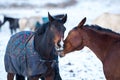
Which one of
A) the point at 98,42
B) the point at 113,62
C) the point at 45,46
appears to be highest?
the point at 98,42

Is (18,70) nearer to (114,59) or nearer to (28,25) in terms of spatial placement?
(114,59)

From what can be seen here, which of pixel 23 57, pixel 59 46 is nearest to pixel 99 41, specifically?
pixel 59 46

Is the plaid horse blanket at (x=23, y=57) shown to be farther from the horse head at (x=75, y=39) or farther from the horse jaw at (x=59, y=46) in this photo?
the horse head at (x=75, y=39)

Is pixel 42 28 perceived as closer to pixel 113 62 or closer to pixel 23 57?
pixel 23 57

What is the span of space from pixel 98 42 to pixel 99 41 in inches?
0.8

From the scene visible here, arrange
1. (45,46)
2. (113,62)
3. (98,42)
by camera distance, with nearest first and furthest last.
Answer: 1. (113,62)
2. (98,42)
3. (45,46)

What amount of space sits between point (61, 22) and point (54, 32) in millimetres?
213

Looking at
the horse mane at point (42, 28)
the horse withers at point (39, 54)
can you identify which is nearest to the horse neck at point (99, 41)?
the horse withers at point (39, 54)

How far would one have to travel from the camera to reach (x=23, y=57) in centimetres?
587

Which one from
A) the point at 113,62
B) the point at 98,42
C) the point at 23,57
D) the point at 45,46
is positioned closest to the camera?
the point at 113,62

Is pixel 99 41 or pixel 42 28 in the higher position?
pixel 99 41

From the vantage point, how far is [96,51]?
5.05 meters

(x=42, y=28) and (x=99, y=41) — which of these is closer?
(x=99, y=41)

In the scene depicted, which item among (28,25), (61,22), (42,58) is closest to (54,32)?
(61,22)
